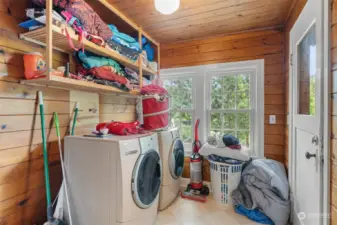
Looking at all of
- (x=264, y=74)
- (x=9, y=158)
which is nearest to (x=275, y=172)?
(x=264, y=74)

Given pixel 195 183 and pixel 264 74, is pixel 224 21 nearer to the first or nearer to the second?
pixel 264 74

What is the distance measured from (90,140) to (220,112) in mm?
1871

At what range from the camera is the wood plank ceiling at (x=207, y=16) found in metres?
1.82

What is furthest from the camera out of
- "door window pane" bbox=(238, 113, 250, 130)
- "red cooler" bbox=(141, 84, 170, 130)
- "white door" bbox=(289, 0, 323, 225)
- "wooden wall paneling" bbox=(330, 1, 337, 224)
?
"door window pane" bbox=(238, 113, 250, 130)

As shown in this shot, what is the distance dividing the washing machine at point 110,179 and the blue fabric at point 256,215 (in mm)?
1057

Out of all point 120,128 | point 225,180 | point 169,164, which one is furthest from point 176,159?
point 120,128

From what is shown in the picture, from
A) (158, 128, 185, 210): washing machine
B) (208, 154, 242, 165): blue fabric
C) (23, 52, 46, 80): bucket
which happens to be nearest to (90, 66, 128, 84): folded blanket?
(23, 52, 46, 80): bucket

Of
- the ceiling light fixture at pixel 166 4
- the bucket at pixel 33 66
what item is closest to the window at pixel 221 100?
the ceiling light fixture at pixel 166 4

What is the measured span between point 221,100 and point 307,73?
1254mm

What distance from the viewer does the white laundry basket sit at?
210 centimetres

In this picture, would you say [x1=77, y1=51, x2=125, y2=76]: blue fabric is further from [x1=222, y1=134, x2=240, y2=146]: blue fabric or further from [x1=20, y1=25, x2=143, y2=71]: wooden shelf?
[x1=222, y1=134, x2=240, y2=146]: blue fabric

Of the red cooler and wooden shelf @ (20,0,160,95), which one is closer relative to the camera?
wooden shelf @ (20,0,160,95)

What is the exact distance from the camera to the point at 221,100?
2686mm

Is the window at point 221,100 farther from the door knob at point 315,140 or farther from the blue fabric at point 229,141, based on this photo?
the door knob at point 315,140
